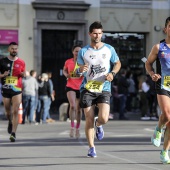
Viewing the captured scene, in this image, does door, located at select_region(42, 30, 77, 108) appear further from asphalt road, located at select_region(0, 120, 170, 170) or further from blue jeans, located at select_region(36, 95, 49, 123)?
asphalt road, located at select_region(0, 120, 170, 170)

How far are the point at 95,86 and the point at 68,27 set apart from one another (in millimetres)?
20438

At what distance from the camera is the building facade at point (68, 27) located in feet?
104

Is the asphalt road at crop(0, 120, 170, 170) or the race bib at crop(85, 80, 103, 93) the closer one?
the asphalt road at crop(0, 120, 170, 170)

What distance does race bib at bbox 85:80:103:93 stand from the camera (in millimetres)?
12062

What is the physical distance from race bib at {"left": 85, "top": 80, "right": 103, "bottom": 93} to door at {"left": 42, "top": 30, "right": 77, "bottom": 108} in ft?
66.8

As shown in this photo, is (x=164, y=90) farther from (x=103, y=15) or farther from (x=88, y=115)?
(x=103, y=15)

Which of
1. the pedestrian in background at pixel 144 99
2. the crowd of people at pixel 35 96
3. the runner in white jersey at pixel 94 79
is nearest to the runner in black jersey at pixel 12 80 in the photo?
the runner in white jersey at pixel 94 79

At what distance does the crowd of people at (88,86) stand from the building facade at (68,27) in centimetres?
465

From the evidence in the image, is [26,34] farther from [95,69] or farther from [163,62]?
[163,62]

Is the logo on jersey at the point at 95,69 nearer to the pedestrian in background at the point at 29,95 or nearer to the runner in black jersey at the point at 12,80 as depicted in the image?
the runner in black jersey at the point at 12,80
